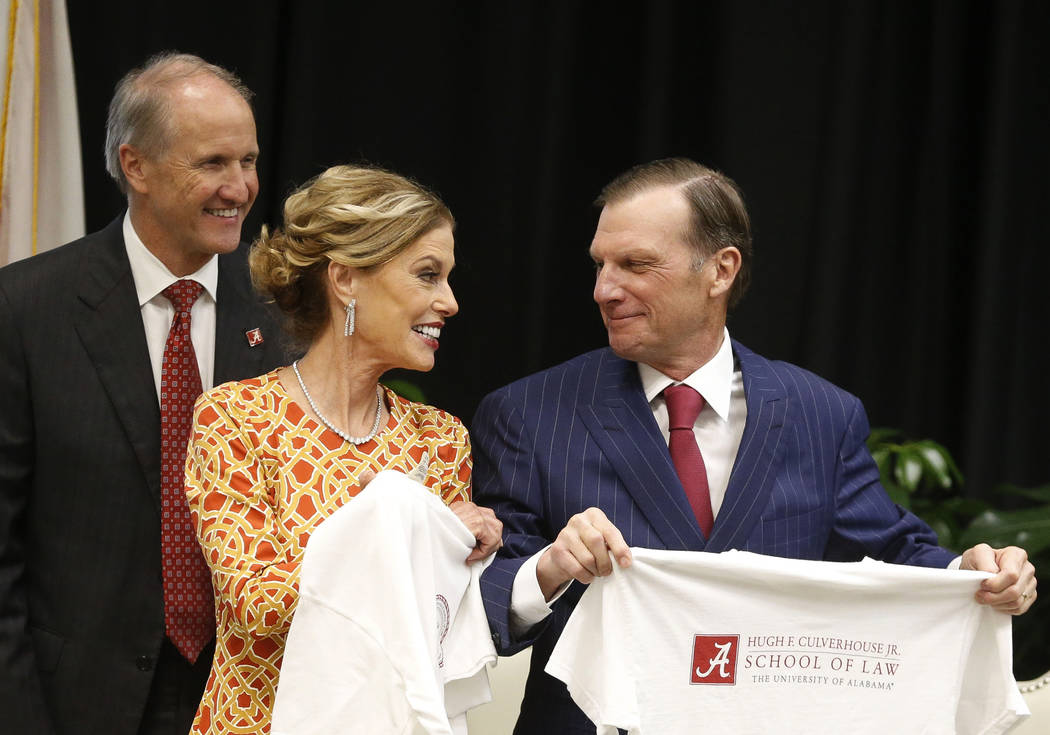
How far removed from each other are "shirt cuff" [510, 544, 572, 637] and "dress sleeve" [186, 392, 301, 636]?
1.14 feet

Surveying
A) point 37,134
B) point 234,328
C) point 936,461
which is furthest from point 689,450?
point 37,134

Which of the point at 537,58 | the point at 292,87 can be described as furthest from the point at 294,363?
the point at 537,58

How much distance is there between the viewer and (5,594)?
2115 millimetres

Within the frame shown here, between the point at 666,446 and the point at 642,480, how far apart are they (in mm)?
83

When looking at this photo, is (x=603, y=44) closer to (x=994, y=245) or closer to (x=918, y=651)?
(x=994, y=245)

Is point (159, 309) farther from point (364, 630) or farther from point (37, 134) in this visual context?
point (37, 134)

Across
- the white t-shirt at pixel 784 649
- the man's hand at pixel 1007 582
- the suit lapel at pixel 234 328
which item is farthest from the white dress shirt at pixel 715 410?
the suit lapel at pixel 234 328

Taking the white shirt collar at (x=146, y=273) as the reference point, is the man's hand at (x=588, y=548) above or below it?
below

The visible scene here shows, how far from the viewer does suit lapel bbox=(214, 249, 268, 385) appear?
2.29 meters

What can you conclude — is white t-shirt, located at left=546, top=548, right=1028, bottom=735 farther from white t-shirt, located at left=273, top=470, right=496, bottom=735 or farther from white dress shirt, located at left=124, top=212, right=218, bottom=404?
white dress shirt, located at left=124, top=212, right=218, bottom=404

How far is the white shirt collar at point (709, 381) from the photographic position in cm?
231

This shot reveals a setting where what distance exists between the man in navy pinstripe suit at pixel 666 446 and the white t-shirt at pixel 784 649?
9 centimetres

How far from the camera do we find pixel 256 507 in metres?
1.96

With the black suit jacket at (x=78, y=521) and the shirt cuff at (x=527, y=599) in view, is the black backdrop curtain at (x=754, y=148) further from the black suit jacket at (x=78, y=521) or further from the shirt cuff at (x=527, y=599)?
the shirt cuff at (x=527, y=599)
